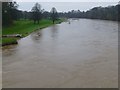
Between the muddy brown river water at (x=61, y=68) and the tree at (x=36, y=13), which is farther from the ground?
the tree at (x=36, y=13)

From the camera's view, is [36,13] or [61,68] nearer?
[61,68]

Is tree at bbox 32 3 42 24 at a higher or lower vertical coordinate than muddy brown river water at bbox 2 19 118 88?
higher

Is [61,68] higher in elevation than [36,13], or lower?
lower

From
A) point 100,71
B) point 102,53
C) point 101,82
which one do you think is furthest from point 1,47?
point 101,82

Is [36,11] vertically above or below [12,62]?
Result: above

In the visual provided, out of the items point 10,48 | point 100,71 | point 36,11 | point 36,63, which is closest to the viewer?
point 100,71

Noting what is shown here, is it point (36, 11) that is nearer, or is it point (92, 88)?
point (92, 88)

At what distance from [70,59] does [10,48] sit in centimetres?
994

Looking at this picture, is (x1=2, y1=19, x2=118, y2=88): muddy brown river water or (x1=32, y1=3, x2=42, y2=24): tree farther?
(x1=32, y1=3, x2=42, y2=24): tree

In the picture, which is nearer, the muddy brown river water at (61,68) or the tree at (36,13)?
the muddy brown river water at (61,68)

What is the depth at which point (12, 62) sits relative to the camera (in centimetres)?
2245

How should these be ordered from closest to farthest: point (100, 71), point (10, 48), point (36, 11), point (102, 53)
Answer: point (100, 71), point (102, 53), point (10, 48), point (36, 11)

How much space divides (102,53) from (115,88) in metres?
11.1

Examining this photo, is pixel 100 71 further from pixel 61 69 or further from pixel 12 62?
pixel 12 62
